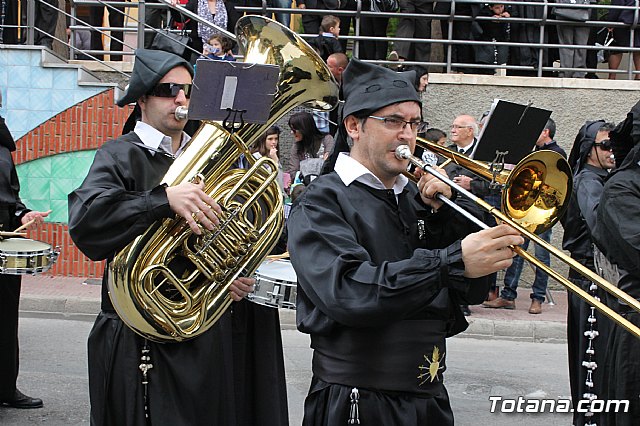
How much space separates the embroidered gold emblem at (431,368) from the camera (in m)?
3.50

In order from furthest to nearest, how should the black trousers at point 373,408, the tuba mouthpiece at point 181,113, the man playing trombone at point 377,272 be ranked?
the tuba mouthpiece at point 181,113
the black trousers at point 373,408
the man playing trombone at point 377,272

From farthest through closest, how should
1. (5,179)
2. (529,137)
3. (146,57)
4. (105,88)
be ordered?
(105,88), (5,179), (146,57), (529,137)

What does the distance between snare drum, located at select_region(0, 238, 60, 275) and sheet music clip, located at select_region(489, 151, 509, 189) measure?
385cm

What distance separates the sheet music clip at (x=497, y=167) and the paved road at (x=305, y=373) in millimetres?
3771

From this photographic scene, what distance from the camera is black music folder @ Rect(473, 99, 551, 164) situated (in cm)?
345

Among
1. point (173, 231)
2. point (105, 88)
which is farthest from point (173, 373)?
point (105, 88)

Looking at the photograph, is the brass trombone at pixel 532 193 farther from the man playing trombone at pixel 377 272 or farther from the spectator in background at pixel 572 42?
the spectator in background at pixel 572 42

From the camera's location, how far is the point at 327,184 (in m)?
3.62

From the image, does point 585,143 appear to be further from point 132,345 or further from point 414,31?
point 414,31

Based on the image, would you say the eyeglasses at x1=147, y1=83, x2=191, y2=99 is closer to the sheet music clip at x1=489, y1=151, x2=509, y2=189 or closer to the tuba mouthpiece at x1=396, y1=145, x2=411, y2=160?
the tuba mouthpiece at x1=396, y1=145, x2=411, y2=160

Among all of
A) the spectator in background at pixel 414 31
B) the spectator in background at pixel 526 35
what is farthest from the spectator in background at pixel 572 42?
the spectator in background at pixel 414 31

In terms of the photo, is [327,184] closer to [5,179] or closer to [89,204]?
[89,204]

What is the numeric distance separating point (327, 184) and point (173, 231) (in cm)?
94

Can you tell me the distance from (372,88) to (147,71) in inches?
54.0
